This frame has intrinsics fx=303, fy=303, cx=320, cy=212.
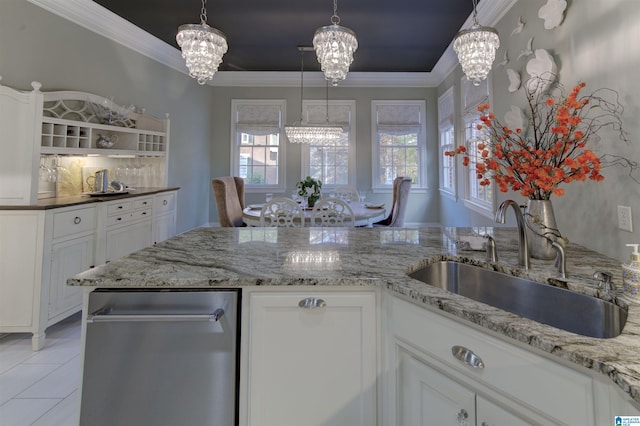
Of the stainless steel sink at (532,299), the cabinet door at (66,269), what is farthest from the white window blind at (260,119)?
the stainless steel sink at (532,299)

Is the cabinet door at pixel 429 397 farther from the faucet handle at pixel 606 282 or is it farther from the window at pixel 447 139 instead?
the window at pixel 447 139

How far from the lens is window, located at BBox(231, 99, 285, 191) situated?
6.05 metres

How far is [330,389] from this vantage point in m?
1.16

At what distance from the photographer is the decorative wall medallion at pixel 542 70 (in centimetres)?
212

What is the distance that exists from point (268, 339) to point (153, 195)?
311 cm

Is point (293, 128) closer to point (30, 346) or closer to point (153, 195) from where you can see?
point (153, 195)

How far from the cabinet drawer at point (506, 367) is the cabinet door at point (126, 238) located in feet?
9.57

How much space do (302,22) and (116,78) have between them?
8.07ft

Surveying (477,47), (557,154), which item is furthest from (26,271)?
(477,47)

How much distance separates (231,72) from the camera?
576 centimetres

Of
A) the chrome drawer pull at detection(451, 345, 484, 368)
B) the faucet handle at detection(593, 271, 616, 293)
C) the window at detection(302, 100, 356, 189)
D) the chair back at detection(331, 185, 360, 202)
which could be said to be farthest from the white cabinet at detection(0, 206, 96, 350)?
the window at detection(302, 100, 356, 189)

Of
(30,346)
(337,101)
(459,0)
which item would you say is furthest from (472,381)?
(337,101)

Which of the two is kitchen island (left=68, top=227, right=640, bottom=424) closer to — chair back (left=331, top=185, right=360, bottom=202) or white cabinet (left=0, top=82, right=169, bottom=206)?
white cabinet (left=0, top=82, right=169, bottom=206)

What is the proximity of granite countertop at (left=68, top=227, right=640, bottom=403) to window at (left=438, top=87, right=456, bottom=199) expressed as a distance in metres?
3.53
